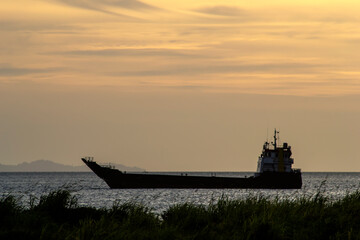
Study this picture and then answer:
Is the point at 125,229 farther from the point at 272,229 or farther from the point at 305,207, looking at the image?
the point at 305,207

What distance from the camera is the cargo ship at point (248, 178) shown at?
93375 mm

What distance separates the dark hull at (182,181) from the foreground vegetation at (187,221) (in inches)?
2714

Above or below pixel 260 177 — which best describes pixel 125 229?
below

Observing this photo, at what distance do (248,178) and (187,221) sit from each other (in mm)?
76542

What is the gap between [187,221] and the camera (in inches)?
918

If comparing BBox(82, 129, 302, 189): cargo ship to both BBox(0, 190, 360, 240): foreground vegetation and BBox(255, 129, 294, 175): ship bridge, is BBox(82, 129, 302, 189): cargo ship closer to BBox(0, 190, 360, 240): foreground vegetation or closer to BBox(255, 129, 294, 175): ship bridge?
BBox(255, 129, 294, 175): ship bridge

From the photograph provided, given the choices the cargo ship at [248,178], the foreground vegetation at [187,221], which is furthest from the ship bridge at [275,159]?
the foreground vegetation at [187,221]

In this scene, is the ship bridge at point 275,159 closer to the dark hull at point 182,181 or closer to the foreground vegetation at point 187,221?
the dark hull at point 182,181

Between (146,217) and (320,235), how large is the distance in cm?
556

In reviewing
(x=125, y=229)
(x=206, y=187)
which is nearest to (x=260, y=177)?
(x=206, y=187)

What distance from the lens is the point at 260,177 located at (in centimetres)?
9444

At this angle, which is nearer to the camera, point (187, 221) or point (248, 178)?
point (187, 221)

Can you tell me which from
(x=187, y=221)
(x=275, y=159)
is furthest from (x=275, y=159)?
(x=187, y=221)

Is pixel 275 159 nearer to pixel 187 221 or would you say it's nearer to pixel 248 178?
pixel 248 178
